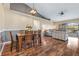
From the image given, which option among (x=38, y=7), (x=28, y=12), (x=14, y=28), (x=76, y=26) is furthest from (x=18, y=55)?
(x=76, y=26)

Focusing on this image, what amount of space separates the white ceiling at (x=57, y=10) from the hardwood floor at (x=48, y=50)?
57 centimetres

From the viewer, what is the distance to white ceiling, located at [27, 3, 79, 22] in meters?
2.79

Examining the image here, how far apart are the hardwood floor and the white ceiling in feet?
1.88

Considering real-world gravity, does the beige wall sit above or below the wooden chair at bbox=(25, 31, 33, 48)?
above

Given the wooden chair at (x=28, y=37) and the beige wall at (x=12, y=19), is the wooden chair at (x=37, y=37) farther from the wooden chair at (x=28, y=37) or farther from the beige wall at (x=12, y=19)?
the beige wall at (x=12, y=19)

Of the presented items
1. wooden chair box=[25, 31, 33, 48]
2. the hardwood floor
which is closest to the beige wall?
wooden chair box=[25, 31, 33, 48]

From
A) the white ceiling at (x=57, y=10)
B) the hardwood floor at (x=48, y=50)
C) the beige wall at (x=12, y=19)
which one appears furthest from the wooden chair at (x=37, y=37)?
the white ceiling at (x=57, y=10)

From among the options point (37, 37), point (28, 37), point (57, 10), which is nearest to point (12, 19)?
point (28, 37)

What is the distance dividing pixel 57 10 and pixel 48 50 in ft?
3.30

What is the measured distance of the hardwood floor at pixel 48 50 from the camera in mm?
2852

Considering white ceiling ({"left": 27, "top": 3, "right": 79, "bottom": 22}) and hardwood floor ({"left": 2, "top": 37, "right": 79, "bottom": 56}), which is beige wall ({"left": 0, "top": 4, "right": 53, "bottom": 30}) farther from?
hardwood floor ({"left": 2, "top": 37, "right": 79, "bottom": 56})

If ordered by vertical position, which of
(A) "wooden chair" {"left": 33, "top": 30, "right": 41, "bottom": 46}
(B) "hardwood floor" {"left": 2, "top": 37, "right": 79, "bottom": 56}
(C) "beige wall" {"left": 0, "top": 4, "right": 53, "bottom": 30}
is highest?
(C) "beige wall" {"left": 0, "top": 4, "right": 53, "bottom": 30}

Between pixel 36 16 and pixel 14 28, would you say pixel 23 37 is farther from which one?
pixel 36 16

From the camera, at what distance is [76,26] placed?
2818 mm
